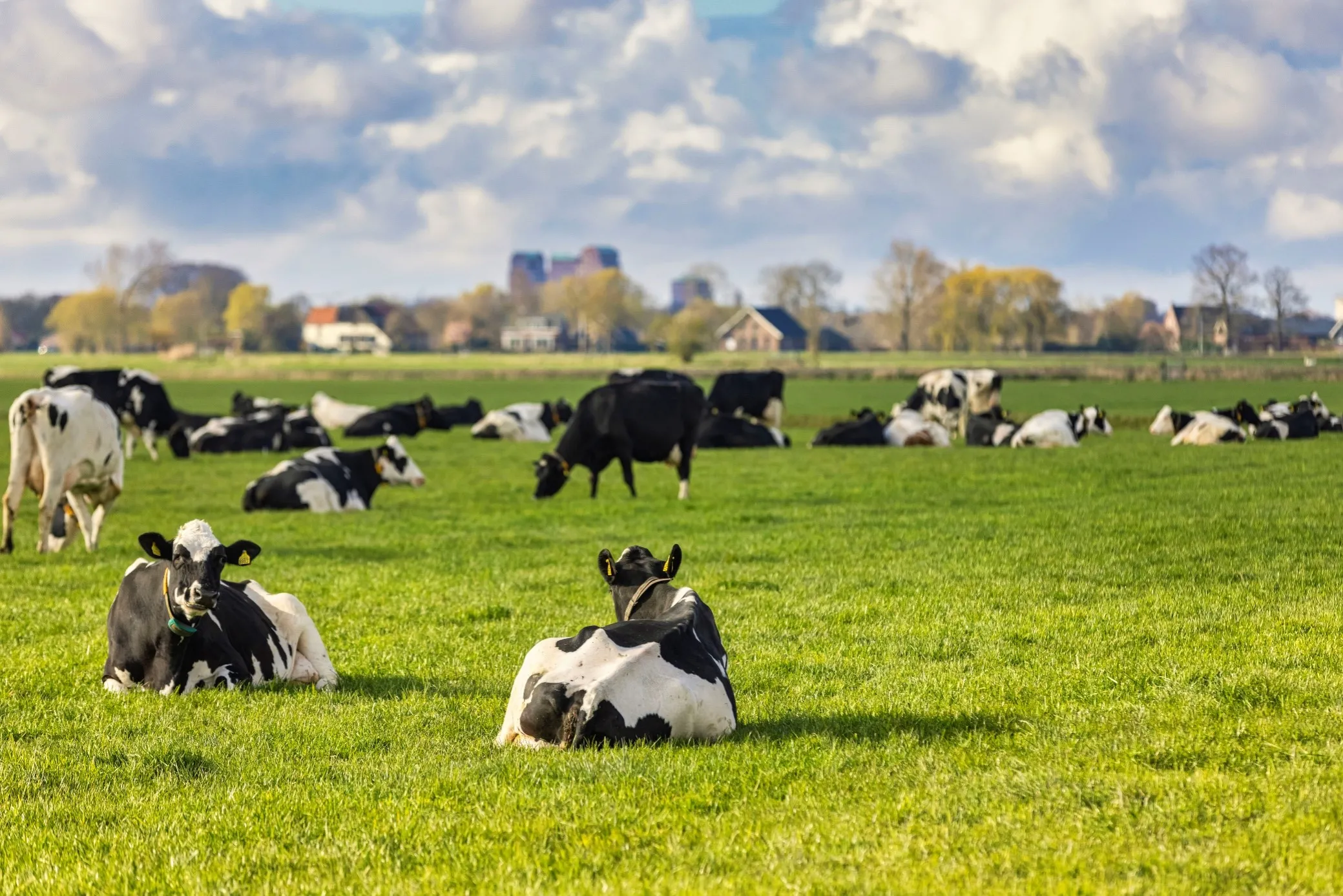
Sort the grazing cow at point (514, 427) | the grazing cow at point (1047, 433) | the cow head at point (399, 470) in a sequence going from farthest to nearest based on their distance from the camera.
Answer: the grazing cow at point (514, 427) → the grazing cow at point (1047, 433) → the cow head at point (399, 470)

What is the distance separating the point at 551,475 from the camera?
2383 cm

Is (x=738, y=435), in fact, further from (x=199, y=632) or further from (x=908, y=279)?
(x=908, y=279)

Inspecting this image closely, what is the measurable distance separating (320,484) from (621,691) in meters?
15.6

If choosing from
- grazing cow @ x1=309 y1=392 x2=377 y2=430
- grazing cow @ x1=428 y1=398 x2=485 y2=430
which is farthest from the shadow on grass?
grazing cow @ x1=309 y1=392 x2=377 y2=430

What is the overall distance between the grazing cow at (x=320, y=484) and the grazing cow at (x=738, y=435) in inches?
516

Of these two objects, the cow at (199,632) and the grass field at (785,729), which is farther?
the cow at (199,632)

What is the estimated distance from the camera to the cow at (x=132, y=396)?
1305 inches

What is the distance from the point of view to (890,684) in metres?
9.01

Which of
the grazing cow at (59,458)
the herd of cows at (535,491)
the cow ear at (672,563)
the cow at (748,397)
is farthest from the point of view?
the cow at (748,397)

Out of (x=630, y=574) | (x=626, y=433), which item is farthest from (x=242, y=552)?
(x=626, y=433)

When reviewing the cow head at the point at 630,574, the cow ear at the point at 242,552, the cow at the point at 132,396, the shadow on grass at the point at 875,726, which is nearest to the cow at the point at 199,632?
the cow ear at the point at 242,552

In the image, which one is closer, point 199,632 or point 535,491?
point 199,632

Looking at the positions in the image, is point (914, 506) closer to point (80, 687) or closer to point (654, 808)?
point (80, 687)

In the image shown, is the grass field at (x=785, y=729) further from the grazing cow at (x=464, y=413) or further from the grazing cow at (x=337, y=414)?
the grazing cow at (x=464, y=413)
